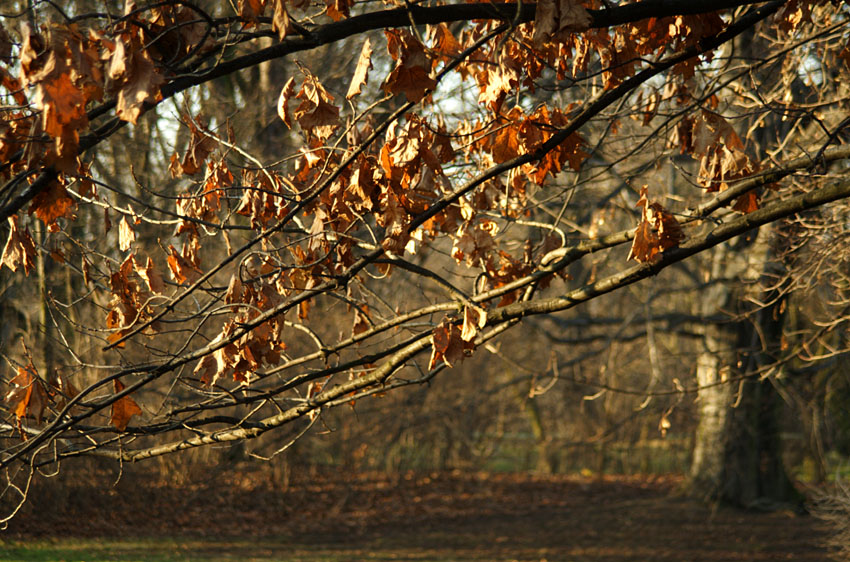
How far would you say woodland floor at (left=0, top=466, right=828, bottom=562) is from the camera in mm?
11094

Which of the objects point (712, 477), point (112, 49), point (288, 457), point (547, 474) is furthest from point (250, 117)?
point (547, 474)

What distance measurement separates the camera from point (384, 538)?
1324 centimetres

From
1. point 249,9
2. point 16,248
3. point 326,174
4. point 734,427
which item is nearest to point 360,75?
point 249,9

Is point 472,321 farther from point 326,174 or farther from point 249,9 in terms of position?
point 249,9

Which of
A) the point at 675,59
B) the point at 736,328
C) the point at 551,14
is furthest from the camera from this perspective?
the point at 736,328

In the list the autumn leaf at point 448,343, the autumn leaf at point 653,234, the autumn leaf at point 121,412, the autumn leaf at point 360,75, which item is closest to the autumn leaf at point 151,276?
the autumn leaf at point 121,412

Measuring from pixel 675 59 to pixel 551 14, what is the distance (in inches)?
34.7

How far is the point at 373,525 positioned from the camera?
14.3 meters

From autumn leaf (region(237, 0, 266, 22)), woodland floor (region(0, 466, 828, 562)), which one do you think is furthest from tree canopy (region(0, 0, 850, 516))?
woodland floor (region(0, 466, 828, 562))

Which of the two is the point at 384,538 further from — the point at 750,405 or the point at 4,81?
the point at 4,81

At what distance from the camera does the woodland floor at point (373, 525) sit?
36.4 ft

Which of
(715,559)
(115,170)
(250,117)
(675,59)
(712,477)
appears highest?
(250,117)

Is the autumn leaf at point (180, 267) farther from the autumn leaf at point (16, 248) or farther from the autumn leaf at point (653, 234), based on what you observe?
the autumn leaf at point (653, 234)

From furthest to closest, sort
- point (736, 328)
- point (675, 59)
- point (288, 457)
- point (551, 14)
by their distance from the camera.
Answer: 1. point (288, 457)
2. point (736, 328)
3. point (675, 59)
4. point (551, 14)
